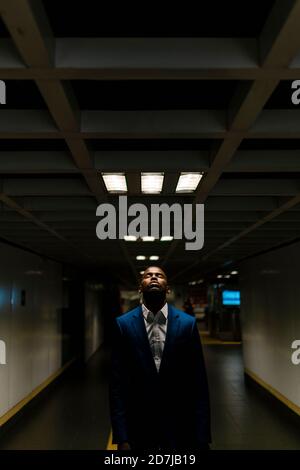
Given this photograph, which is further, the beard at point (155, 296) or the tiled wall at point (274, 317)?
the tiled wall at point (274, 317)

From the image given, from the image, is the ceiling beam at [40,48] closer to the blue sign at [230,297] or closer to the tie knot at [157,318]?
the tie knot at [157,318]

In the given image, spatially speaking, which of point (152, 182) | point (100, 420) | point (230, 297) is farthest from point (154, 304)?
point (230, 297)

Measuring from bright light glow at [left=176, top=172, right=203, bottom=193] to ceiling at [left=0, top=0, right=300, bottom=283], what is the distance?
6cm

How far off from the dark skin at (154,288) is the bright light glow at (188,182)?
1027 mm

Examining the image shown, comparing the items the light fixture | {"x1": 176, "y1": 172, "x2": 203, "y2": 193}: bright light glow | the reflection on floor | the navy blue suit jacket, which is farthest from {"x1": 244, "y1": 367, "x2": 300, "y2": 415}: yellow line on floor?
the navy blue suit jacket

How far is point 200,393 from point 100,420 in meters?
4.53

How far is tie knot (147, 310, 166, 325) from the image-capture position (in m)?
2.41

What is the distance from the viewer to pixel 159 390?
7.57 feet

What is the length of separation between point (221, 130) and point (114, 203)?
6.40 ft

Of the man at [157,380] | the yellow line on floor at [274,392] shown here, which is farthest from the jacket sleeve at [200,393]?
the yellow line on floor at [274,392]

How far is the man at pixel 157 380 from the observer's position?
231cm
